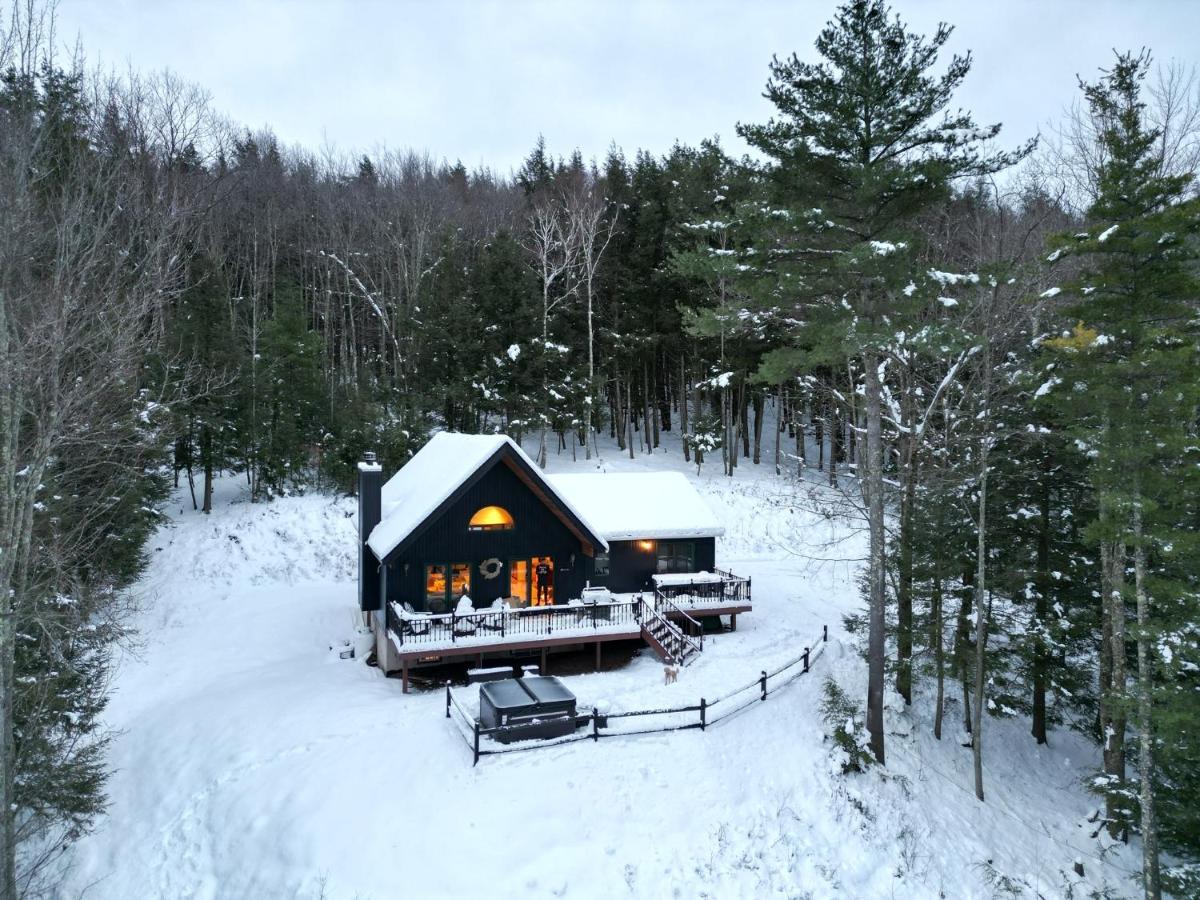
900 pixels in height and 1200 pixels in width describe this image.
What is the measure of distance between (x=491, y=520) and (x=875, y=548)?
1057 cm

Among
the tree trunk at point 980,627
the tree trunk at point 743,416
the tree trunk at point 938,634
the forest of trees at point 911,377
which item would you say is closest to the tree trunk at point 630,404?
the tree trunk at point 743,416

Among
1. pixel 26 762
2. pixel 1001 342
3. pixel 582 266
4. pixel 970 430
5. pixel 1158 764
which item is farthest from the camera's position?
pixel 582 266

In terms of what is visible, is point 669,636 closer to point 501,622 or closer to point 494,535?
point 501,622

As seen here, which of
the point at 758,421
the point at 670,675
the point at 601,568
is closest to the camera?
the point at 670,675

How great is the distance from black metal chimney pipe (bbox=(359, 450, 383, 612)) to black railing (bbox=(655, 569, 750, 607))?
8860 millimetres

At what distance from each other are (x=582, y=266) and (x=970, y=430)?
28837mm

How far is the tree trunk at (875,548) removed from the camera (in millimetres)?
14922

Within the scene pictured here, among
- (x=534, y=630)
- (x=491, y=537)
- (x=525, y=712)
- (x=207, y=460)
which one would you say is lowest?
(x=525, y=712)

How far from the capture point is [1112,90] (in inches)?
528

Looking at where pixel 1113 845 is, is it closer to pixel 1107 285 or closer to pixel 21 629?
pixel 1107 285

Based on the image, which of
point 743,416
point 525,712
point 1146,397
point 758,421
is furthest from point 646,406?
point 1146,397

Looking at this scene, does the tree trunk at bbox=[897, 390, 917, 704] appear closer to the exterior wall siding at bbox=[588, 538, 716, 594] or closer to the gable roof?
the exterior wall siding at bbox=[588, 538, 716, 594]

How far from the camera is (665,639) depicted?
20.1 metres

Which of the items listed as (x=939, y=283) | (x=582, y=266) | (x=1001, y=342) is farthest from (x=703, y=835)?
(x=582, y=266)
